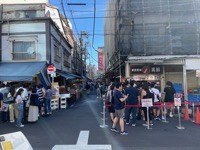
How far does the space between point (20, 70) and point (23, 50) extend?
295cm

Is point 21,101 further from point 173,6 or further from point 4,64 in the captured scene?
point 173,6

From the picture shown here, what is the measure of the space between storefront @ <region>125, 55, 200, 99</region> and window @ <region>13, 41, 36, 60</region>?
756 cm

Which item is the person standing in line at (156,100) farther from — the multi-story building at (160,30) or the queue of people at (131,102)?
the multi-story building at (160,30)

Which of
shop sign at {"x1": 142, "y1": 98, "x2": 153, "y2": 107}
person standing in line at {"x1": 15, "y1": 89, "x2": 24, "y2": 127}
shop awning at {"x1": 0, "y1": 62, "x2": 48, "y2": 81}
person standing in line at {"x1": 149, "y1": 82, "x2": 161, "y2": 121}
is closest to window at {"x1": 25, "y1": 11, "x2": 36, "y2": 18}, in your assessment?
shop awning at {"x1": 0, "y1": 62, "x2": 48, "y2": 81}

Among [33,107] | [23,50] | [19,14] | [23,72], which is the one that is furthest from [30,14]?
[33,107]

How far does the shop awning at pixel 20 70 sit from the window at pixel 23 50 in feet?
2.45

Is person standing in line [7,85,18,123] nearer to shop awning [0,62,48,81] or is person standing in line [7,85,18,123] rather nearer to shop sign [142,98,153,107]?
shop awning [0,62,48,81]

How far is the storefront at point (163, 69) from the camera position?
1756 cm

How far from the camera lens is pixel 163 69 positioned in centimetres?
1986

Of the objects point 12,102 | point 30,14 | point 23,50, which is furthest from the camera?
point 30,14

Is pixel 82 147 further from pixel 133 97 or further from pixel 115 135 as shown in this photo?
pixel 133 97

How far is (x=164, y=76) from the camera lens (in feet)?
67.3

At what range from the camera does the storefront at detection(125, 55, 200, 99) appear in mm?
17562

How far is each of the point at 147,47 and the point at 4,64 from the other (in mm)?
11745
